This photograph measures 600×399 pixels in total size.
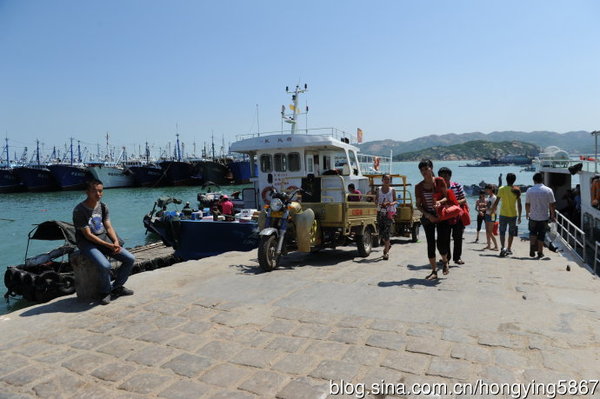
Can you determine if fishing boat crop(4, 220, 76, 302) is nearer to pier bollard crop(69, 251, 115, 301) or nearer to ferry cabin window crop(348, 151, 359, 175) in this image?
pier bollard crop(69, 251, 115, 301)

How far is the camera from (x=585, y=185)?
13.5 meters

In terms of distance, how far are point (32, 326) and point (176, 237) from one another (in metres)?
8.24

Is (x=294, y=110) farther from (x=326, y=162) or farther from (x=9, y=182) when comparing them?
(x=9, y=182)

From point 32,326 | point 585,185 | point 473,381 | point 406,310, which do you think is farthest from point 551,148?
point 32,326

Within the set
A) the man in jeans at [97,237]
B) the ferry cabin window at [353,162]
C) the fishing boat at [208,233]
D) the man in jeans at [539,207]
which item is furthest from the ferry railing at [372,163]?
the man in jeans at [97,237]

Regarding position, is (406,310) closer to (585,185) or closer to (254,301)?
(254,301)

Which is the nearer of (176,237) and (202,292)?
(202,292)

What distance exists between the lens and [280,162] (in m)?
13.3

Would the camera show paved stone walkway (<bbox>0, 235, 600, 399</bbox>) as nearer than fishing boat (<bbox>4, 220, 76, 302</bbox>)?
Yes

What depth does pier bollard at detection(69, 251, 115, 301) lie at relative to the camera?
5.39 meters

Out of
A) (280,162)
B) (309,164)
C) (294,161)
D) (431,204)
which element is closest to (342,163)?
(309,164)

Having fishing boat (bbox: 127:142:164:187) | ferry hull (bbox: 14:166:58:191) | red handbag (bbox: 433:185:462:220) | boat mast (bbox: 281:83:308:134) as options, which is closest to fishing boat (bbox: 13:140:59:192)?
ferry hull (bbox: 14:166:58:191)

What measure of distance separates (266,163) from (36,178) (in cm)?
5534

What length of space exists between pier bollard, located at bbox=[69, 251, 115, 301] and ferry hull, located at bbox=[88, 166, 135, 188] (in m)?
60.6
